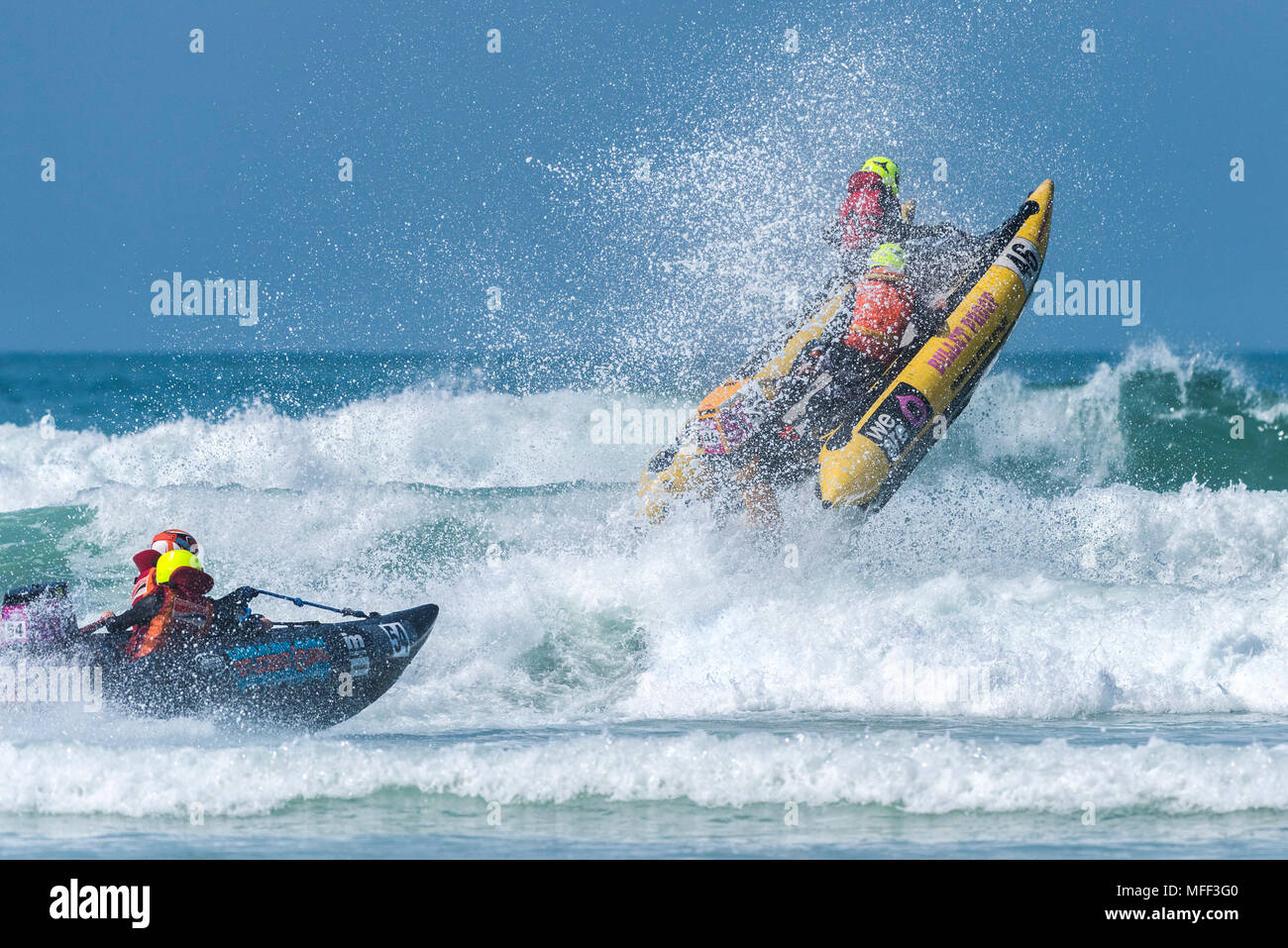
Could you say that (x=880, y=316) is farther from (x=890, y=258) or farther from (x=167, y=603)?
(x=167, y=603)

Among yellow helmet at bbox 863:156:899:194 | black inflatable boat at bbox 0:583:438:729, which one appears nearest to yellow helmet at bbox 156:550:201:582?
black inflatable boat at bbox 0:583:438:729

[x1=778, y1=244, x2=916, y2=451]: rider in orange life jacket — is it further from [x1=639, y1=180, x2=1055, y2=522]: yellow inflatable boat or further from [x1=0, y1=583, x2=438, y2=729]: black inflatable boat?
[x1=0, y1=583, x2=438, y2=729]: black inflatable boat

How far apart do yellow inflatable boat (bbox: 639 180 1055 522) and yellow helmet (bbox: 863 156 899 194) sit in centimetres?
84

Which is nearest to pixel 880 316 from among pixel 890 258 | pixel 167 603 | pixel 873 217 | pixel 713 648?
pixel 890 258

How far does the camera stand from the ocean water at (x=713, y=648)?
21.6 feet

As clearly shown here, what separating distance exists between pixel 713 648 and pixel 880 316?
9.87 feet

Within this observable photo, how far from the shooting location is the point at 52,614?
7.43 meters

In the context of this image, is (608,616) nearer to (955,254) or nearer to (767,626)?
(767,626)

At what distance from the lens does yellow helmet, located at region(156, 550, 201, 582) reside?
24.9 ft

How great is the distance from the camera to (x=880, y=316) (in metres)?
11.1

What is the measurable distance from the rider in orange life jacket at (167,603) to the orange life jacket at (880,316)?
5432 millimetres

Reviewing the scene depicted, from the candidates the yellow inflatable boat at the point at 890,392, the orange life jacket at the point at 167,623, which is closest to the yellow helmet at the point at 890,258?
the yellow inflatable boat at the point at 890,392

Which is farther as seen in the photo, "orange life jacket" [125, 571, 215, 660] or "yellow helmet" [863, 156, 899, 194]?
"yellow helmet" [863, 156, 899, 194]

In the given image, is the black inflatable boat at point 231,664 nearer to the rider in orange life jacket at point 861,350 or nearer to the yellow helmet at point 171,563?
the yellow helmet at point 171,563
